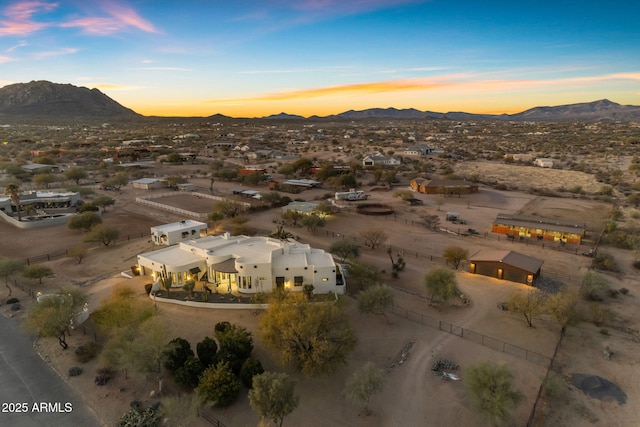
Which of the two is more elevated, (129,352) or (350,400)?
(129,352)

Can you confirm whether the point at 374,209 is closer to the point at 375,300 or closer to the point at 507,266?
the point at 507,266

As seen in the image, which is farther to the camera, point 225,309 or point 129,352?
point 225,309

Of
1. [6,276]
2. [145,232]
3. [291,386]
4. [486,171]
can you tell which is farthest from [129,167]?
[291,386]

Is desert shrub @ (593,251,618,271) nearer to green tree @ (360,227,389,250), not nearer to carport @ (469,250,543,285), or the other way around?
carport @ (469,250,543,285)

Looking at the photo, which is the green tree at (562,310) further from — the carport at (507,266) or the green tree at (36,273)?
the green tree at (36,273)

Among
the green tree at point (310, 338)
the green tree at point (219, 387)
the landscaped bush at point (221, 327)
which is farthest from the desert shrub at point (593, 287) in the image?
the green tree at point (219, 387)

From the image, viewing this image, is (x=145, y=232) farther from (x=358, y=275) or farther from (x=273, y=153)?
(x=273, y=153)

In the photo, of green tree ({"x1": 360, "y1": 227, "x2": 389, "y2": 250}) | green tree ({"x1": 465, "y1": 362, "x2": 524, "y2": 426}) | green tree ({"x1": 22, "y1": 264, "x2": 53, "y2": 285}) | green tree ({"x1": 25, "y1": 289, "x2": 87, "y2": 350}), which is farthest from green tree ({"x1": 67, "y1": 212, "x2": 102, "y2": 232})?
green tree ({"x1": 465, "y1": 362, "x2": 524, "y2": 426})
